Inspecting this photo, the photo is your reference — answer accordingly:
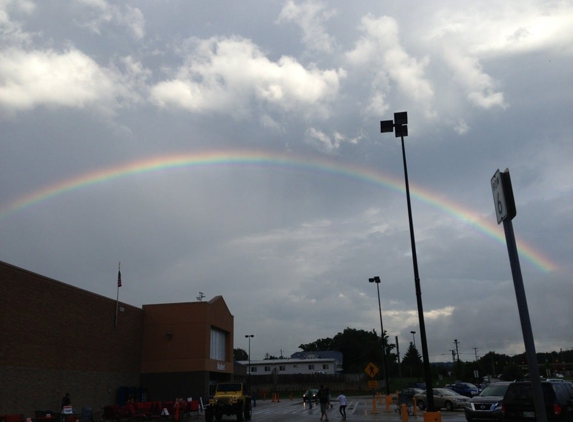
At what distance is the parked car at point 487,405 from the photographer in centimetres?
1895

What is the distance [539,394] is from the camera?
429 cm

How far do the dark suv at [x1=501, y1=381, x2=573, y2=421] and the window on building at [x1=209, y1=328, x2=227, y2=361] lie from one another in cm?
3333

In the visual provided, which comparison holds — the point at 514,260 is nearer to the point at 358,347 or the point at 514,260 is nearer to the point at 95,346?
the point at 95,346

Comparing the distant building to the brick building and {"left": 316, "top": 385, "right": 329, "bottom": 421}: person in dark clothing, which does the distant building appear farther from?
{"left": 316, "top": 385, "right": 329, "bottom": 421}: person in dark clothing

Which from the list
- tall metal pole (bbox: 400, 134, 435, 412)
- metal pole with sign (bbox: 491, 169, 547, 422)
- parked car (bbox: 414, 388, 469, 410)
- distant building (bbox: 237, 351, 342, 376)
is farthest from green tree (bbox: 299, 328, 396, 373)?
metal pole with sign (bbox: 491, 169, 547, 422)

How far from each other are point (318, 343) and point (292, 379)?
262 feet

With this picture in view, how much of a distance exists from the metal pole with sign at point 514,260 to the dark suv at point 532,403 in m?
11.0

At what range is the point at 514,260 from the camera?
15.4 ft

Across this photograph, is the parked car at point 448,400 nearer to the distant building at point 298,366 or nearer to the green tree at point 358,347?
the distant building at point 298,366

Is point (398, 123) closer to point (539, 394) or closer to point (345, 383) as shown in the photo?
point (539, 394)

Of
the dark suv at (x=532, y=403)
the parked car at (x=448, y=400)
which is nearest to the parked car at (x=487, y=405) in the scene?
the dark suv at (x=532, y=403)

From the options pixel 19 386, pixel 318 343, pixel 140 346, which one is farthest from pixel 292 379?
pixel 318 343

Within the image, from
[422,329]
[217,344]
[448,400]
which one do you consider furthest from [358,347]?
[422,329]

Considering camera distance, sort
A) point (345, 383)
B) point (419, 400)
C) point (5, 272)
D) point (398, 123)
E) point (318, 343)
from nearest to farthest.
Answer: point (398, 123)
point (5, 272)
point (419, 400)
point (345, 383)
point (318, 343)
